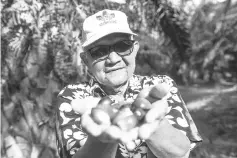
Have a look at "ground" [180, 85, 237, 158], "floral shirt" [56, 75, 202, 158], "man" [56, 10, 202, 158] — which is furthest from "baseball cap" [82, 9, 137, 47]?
"ground" [180, 85, 237, 158]

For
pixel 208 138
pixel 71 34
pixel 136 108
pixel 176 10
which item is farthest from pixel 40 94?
pixel 208 138

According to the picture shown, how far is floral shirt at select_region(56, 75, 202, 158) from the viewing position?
1561 millimetres

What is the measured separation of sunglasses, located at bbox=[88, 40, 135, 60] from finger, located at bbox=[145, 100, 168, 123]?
1.98 feet

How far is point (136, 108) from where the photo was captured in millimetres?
1092

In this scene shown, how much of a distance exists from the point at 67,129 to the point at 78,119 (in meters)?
0.07

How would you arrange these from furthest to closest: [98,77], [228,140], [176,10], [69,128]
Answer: [228,140] < [176,10] < [98,77] < [69,128]

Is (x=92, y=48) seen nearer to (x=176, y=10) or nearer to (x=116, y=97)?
(x=116, y=97)

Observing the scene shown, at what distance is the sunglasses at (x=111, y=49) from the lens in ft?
5.49

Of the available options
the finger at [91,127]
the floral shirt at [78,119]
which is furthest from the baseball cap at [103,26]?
the finger at [91,127]

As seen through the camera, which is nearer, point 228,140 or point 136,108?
point 136,108

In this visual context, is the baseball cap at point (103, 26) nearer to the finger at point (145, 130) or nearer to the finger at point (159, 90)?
the finger at point (159, 90)

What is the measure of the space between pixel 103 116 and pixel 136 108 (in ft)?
0.41

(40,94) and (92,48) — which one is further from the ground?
(92,48)

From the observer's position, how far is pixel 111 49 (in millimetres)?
1670
